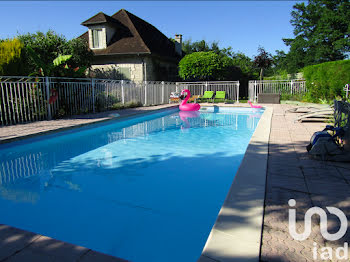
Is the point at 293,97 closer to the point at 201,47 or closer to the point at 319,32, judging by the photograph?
the point at 201,47

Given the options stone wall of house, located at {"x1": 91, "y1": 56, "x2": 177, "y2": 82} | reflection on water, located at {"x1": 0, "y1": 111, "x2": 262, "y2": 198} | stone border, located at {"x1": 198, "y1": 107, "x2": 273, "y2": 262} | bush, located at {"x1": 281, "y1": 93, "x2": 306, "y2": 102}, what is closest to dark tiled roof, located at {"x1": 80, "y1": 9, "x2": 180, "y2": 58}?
stone wall of house, located at {"x1": 91, "y1": 56, "x2": 177, "y2": 82}

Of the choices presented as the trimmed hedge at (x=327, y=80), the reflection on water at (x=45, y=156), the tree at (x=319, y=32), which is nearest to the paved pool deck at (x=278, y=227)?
the reflection on water at (x=45, y=156)

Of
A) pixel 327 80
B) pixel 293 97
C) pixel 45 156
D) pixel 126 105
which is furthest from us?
pixel 293 97

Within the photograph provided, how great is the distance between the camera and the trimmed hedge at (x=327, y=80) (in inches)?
531

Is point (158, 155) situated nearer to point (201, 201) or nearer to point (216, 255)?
point (201, 201)

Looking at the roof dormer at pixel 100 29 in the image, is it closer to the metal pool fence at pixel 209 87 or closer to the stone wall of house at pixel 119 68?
the stone wall of house at pixel 119 68

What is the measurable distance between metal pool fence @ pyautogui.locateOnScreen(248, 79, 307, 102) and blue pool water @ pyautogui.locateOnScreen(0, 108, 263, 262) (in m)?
12.1

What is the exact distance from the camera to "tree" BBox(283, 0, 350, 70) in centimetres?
2909

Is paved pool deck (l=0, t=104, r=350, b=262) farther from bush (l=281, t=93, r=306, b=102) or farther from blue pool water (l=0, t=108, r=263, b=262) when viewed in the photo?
bush (l=281, t=93, r=306, b=102)

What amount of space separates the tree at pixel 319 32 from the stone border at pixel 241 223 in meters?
32.2

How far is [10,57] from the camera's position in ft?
29.4

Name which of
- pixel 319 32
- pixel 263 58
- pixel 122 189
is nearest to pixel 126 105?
pixel 122 189

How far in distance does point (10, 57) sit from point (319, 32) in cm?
3515

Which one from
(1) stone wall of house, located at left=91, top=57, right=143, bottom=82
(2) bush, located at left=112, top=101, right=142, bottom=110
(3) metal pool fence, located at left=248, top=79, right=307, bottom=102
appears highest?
(1) stone wall of house, located at left=91, top=57, right=143, bottom=82
